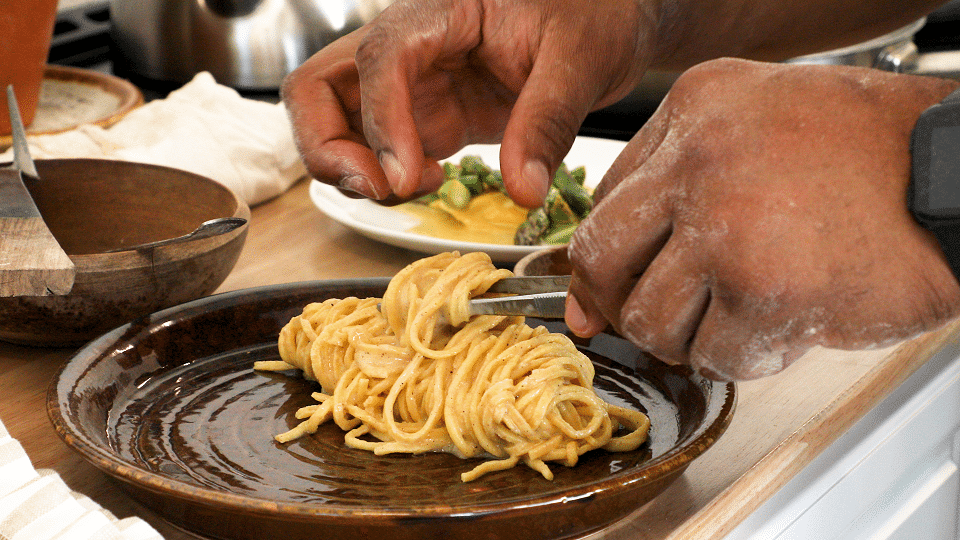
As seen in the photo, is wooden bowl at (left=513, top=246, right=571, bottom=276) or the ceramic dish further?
the ceramic dish

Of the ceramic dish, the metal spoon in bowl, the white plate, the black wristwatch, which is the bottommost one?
the ceramic dish

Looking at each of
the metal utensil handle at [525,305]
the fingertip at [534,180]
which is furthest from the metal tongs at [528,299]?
the fingertip at [534,180]

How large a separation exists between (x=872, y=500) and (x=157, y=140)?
5.42 feet

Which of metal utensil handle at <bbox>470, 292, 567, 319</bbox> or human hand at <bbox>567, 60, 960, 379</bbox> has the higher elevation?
human hand at <bbox>567, 60, 960, 379</bbox>

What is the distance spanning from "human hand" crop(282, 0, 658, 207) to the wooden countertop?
40 cm

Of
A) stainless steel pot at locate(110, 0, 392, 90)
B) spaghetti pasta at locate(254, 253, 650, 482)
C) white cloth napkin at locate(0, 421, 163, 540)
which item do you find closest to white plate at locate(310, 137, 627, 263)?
spaghetti pasta at locate(254, 253, 650, 482)

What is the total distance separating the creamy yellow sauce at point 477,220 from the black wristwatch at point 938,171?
1.15 meters

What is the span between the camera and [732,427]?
49.9 inches

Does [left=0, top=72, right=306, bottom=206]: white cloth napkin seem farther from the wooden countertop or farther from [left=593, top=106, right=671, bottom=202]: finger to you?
[left=593, top=106, right=671, bottom=202]: finger

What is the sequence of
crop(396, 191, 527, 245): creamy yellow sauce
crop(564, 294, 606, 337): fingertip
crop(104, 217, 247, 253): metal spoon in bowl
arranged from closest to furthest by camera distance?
crop(564, 294, 606, 337): fingertip, crop(104, 217, 247, 253): metal spoon in bowl, crop(396, 191, 527, 245): creamy yellow sauce

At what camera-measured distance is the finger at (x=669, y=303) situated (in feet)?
2.77

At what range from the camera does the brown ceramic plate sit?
907 mm

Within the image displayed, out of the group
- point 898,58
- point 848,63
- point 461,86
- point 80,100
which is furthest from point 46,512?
point 898,58

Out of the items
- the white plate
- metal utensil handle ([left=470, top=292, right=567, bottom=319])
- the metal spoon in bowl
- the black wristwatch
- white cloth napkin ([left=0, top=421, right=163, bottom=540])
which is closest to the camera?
the black wristwatch
